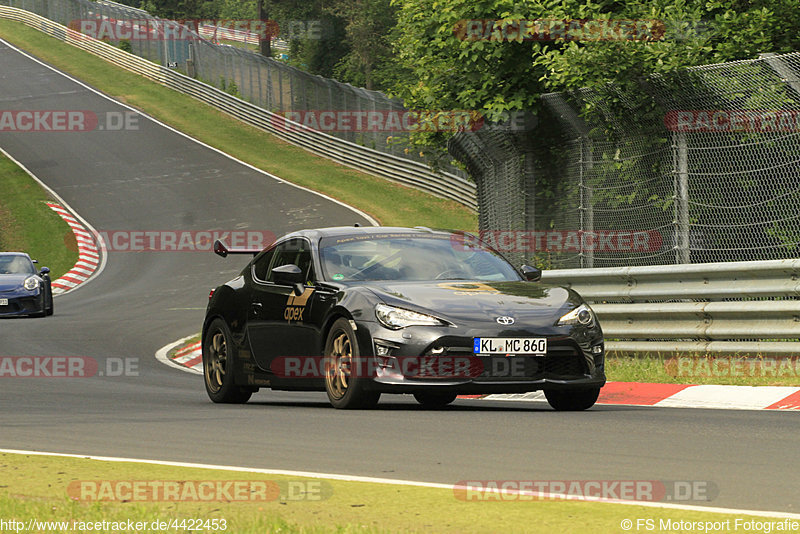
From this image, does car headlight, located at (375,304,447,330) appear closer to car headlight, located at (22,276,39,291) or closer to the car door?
the car door

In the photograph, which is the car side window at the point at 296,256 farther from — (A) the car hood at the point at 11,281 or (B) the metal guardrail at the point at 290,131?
(B) the metal guardrail at the point at 290,131

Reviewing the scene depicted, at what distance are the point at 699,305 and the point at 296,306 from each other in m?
3.89

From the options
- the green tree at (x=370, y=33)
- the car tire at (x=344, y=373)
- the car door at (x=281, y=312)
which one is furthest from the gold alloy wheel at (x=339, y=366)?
the green tree at (x=370, y=33)

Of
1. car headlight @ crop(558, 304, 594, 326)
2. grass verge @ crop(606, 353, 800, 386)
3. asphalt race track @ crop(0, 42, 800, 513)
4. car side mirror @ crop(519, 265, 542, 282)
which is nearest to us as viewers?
asphalt race track @ crop(0, 42, 800, 513)

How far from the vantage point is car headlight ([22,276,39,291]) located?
78.0 feet

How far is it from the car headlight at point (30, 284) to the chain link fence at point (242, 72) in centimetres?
1633

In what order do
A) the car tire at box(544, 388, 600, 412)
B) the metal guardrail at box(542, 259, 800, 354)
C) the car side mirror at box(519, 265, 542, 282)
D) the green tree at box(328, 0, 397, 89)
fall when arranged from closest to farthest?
the car tire at box(544, 388, 600, 412), the car side mirror at box(519, 265, 542, 282), the metal guardrail at box(542, 259, 800, 354), the green tree at box(328, 0, 397, 89)

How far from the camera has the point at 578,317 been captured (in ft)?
30.9

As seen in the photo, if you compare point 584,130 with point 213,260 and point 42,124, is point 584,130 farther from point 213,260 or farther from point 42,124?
point 42,124

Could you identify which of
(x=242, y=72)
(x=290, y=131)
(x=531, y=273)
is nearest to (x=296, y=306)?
(x=531, y=273)

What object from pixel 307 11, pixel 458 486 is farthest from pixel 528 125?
pixel 307 11

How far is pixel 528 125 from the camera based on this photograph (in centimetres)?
1645

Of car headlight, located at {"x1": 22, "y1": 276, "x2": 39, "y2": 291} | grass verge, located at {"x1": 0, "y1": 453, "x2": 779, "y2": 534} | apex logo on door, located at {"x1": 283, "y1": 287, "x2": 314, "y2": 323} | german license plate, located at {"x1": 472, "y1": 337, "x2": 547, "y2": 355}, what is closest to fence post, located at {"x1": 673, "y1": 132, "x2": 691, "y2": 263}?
german license plate, located at {"x1": 472, "y1": 337, "x2": 547, "y2": 355}

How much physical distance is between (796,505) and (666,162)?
7.76 metres
